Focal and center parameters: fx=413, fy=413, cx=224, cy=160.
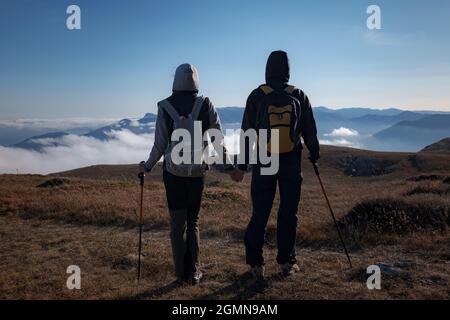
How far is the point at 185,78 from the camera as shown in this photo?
6.04 meters

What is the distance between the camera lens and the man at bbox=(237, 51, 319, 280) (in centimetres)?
612

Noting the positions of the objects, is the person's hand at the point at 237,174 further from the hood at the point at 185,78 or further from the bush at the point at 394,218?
the bush at the point at 394,218

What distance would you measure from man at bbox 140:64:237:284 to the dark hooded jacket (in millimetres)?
527

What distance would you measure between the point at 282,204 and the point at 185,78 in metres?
2.42

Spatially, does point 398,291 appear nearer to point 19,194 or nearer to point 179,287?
point 179,287

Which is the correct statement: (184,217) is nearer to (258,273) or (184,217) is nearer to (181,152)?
(181,152)

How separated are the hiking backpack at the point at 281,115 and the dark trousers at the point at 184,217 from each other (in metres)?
1.30

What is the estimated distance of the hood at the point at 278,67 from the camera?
6.24m

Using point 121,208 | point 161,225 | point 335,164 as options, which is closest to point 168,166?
point 161,225

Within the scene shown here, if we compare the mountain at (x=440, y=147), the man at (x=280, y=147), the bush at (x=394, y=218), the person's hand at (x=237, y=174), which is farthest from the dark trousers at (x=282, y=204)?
the mountain at (x=440, y=147)

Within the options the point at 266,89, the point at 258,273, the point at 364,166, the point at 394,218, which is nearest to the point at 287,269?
the point at 258,273

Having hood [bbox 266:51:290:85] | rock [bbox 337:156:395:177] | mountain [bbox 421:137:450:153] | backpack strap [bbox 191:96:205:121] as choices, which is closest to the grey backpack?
backpack strap [bbox 191:96:205:121]

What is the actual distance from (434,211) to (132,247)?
734cm

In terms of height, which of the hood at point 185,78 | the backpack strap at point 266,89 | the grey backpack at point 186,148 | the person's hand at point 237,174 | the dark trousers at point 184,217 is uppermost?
the hood at point 185,78
